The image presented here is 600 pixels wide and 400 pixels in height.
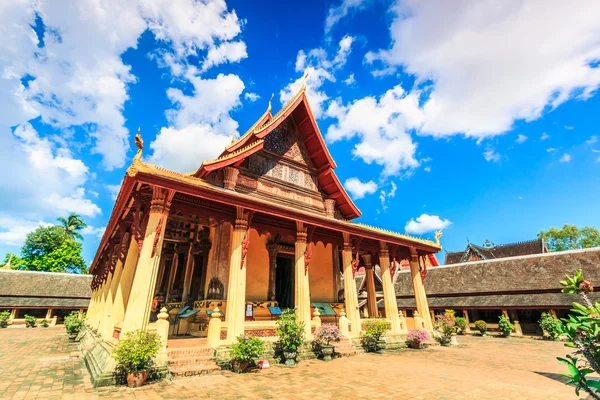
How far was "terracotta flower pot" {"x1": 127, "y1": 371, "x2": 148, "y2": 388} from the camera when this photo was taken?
516cm

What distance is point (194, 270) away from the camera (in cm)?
1167

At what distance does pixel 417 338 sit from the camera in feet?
35.3

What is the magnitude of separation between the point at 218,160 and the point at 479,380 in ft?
31.2

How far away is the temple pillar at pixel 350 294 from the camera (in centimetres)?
995

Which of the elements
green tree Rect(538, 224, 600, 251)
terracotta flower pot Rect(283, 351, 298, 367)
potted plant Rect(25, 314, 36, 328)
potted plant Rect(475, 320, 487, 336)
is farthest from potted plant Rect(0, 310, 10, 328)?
green tree Rect(538, 224, 600, 251)

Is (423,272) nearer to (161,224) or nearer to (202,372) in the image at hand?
(202,372)

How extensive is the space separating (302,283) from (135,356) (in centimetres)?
506

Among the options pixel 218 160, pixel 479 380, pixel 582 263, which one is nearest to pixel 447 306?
pixel 582 263

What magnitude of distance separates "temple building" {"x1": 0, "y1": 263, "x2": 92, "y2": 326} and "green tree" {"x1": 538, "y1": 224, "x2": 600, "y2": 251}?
57768mm

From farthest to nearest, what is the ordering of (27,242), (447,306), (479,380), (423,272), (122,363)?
(27,242), (447,306), (423,272), (479,380), (122,363)

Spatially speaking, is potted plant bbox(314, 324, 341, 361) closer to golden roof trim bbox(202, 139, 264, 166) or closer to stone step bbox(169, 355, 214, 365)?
stone step bbox(169, 355, 214, 365)

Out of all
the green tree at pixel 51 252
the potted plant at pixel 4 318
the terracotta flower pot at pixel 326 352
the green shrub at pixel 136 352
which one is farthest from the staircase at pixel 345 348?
the green tree at pixel 51 252

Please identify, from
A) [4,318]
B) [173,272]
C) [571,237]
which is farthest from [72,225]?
[571,237]

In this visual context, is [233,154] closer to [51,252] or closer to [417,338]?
[417,338]
